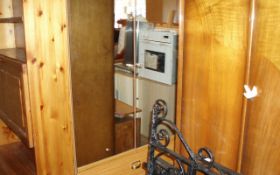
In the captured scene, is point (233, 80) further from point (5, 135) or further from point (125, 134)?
point (5, 135)

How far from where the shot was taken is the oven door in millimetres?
2352

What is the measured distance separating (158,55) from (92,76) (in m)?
0.61

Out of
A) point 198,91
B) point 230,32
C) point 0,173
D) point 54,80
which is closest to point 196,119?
point 198,91

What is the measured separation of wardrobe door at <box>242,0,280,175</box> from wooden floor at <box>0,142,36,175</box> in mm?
1518

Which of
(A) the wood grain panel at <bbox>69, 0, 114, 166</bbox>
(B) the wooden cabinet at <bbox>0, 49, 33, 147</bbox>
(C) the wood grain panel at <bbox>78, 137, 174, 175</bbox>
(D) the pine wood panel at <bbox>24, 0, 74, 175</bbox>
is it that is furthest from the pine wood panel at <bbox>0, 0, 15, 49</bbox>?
(C) the wood grain panel at <bbox>78, 137, 174, 175</bbox>

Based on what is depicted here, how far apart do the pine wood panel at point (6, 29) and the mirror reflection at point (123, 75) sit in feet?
2.64

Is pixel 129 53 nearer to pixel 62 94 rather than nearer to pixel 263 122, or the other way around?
pixel 62 94

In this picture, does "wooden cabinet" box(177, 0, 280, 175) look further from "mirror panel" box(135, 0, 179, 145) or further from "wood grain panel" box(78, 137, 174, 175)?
"wood grain panel" box(78, 137, 174, 175)

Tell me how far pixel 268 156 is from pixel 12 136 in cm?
201

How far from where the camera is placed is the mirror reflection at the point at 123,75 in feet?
6.58

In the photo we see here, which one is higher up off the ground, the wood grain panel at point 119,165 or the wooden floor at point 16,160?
the wood grain panel at point 119,165

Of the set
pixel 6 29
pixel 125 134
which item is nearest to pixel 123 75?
pixel 125 134

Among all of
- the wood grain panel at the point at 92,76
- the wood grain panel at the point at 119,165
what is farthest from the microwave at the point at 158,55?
the wood grain panel at the point at 119,165

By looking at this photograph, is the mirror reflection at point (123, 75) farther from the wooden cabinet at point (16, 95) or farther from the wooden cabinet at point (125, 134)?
the wooden cabinet at point (16, 95)
